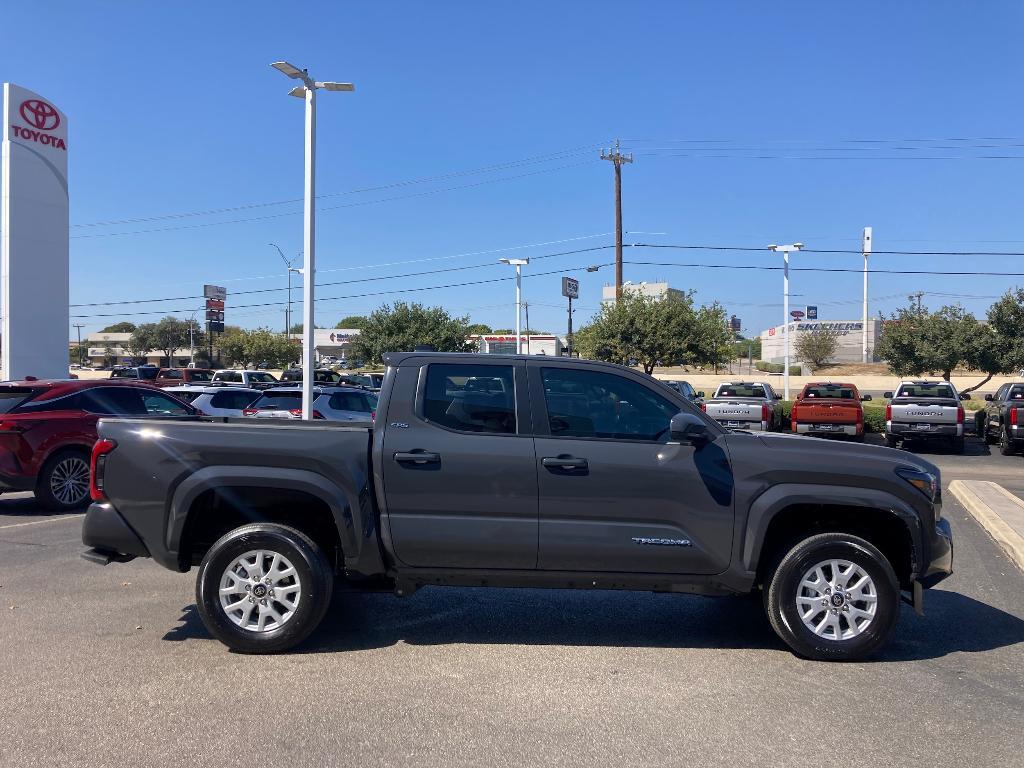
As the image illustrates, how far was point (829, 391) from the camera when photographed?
2353cm

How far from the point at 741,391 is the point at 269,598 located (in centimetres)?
2153

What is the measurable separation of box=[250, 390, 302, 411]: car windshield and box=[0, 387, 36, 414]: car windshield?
538 centimetres

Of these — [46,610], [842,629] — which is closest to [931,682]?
[842,629]

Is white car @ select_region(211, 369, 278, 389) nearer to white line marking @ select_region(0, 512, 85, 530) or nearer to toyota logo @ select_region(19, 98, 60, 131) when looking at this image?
toyota logo @ select_region(19, 98, 60, 131)

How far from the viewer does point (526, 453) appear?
5.36 m

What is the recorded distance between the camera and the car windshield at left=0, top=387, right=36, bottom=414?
10248mm

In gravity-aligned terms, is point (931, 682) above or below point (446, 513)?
below

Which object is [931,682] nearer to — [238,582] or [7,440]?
[238,582]

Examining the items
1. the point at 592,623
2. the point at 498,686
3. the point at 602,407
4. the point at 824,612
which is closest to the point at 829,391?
the point at 592,623

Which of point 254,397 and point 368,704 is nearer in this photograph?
point 368,704

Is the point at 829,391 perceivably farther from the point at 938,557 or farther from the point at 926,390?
the point at 938,557

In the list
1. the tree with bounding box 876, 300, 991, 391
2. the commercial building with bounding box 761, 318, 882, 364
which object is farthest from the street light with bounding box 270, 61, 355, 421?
the commercial building with bounding box 761, 318, 882, 364

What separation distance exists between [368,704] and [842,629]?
300 centimetres

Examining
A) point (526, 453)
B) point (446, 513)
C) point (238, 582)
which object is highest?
point (526, 453)
